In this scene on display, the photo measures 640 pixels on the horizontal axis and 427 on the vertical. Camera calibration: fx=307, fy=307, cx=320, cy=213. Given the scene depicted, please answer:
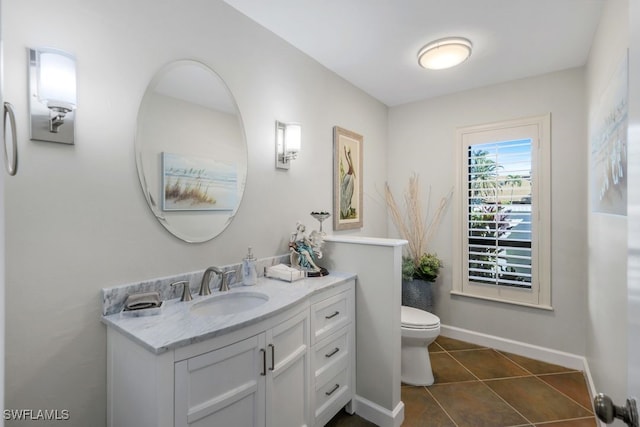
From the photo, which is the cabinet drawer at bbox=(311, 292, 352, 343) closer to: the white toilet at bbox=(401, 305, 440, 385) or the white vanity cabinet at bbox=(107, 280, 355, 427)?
the white vanity cabinet at bbox=(107, 280, 355, 427)

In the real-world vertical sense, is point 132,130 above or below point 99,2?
below

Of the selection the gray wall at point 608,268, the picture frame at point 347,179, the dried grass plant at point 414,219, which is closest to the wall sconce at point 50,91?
the picture frame at point 347,179

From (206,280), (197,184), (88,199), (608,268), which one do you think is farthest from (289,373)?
(608,268)

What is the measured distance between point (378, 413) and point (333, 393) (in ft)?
1.11

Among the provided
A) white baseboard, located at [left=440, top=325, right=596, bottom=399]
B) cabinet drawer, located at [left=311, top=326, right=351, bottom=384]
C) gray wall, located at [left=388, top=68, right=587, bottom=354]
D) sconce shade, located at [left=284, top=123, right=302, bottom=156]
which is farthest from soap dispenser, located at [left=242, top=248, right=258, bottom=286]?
white baseboard, located at [left=440, top=325, right=596, bottom=399]

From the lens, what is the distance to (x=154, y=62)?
153cm

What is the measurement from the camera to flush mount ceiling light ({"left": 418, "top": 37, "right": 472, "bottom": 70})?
221 centimetres

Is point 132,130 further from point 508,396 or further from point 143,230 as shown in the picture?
point 508,396

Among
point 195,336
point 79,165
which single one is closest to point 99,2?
point 79,165

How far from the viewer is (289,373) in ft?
4.94

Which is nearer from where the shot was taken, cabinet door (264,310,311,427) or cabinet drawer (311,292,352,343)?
cabinet door (264,310,311,427)

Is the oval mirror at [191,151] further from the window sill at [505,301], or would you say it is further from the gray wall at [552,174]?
the window sill at [505,301]

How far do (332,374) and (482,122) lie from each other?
8.79 feet

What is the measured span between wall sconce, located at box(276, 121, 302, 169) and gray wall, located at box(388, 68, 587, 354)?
1.73 m
